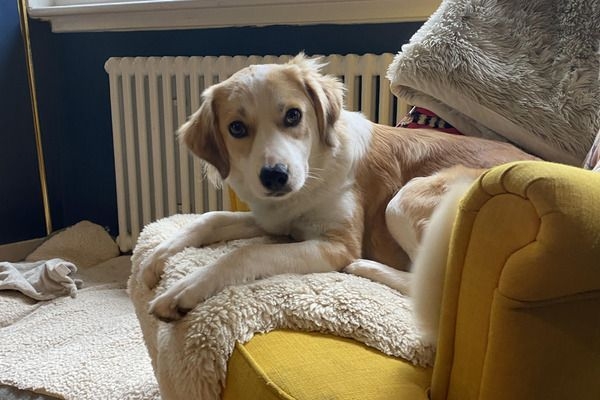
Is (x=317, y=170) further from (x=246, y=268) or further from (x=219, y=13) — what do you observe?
(x=219, y=13)

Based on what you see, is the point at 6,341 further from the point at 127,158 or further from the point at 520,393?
the point at 520,393

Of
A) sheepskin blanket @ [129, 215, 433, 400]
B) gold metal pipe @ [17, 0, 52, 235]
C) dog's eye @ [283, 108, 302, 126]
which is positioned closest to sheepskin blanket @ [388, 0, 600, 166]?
dog's eye @ [283, 108, 302, 126]

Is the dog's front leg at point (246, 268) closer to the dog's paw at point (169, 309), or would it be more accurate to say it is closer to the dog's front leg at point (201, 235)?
the dog's paw at point (169, 309)

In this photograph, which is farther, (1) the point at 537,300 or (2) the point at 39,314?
(2) the point at 39,314

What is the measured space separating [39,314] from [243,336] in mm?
1522

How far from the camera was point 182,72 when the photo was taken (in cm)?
242

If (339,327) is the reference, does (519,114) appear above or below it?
above

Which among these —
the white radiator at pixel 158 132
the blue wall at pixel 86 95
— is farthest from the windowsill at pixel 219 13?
the white radiator at pixel 158 132

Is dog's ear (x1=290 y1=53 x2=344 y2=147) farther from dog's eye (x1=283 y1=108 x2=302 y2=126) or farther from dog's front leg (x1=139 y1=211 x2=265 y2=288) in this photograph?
dog's front leg (x1=139 y1=211 x2=265 y2=288)

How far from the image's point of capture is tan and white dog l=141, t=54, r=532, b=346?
122cm

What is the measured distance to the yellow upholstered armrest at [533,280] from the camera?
583 mm

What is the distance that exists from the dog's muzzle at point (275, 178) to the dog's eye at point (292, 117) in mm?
142

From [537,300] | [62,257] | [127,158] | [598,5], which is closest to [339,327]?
[537,300]

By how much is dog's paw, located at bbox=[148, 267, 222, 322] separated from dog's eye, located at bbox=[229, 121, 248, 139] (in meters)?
0.39
